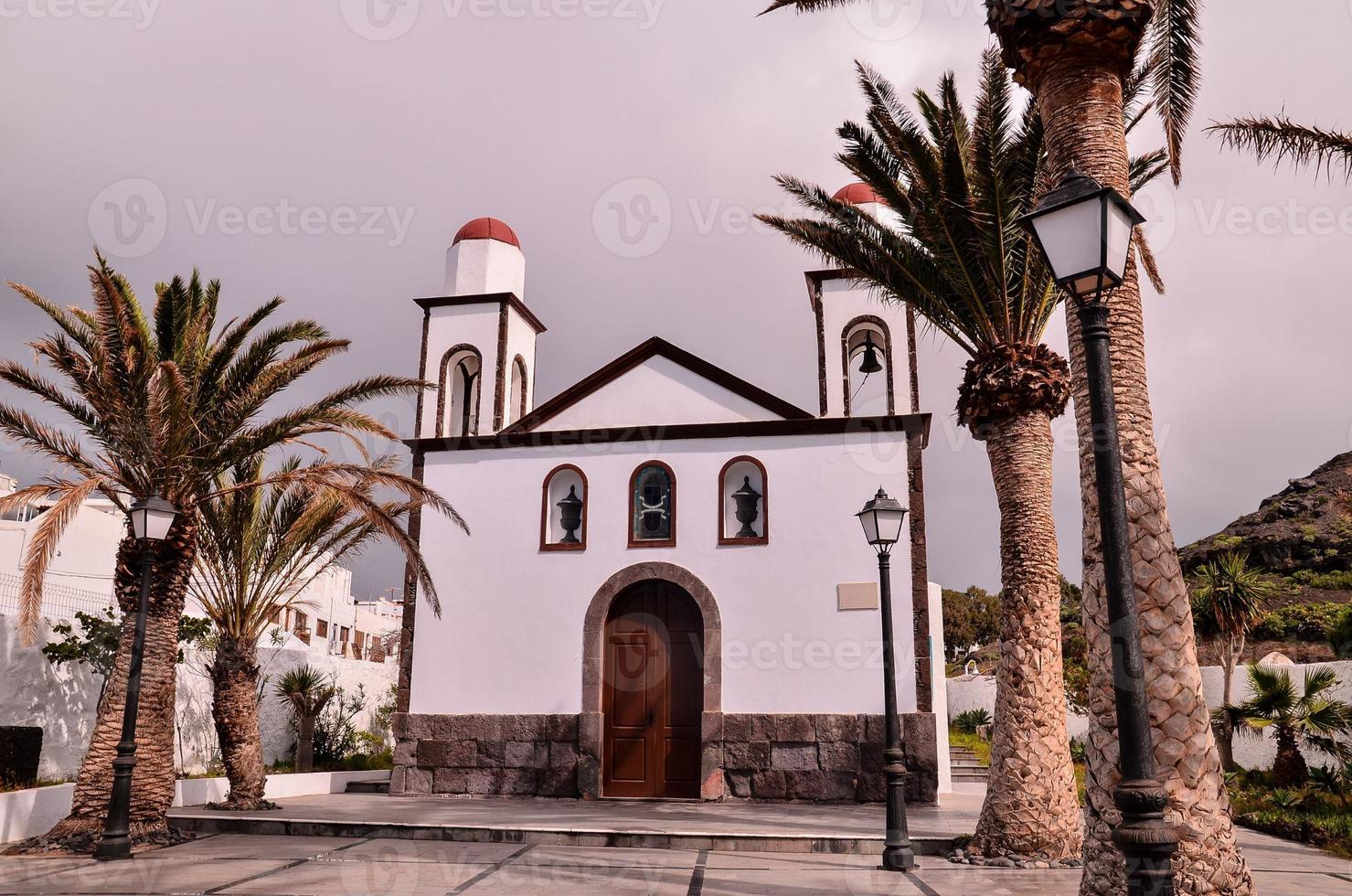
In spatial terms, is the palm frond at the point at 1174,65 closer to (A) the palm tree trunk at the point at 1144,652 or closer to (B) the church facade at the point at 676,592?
(A) the palm tree trunk at the point at 1144,652

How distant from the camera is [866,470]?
45.3 feet

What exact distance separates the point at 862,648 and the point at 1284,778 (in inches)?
250

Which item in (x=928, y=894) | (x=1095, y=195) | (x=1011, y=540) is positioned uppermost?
(x=1095, y=195)

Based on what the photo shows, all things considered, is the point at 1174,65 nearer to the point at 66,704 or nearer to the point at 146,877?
the point at 146,877

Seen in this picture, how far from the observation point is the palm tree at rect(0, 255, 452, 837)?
935 cm

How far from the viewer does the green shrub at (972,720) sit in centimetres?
2833

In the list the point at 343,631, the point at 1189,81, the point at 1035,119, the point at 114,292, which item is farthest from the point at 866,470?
the point at 343,631

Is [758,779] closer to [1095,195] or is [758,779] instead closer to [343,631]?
[1095,195]

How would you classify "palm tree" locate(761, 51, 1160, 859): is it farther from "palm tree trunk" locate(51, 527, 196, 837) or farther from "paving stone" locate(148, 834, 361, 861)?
"palm tree trunk" locate(51, 527, 196, 837)

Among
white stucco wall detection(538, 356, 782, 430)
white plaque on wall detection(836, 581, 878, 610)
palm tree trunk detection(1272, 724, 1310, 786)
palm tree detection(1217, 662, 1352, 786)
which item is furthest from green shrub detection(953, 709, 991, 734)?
white stucco wall detection(538, 356, 782, 430)

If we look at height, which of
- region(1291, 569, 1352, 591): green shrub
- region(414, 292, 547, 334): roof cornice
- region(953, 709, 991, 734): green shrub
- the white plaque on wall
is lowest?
region(953, 709, 991, 734): green shrub

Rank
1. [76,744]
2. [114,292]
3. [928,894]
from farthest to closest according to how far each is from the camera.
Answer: [76,744]
[114,292]
[928,894]

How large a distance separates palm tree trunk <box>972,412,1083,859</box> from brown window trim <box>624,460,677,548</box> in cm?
580

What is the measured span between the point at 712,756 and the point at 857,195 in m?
8.46
